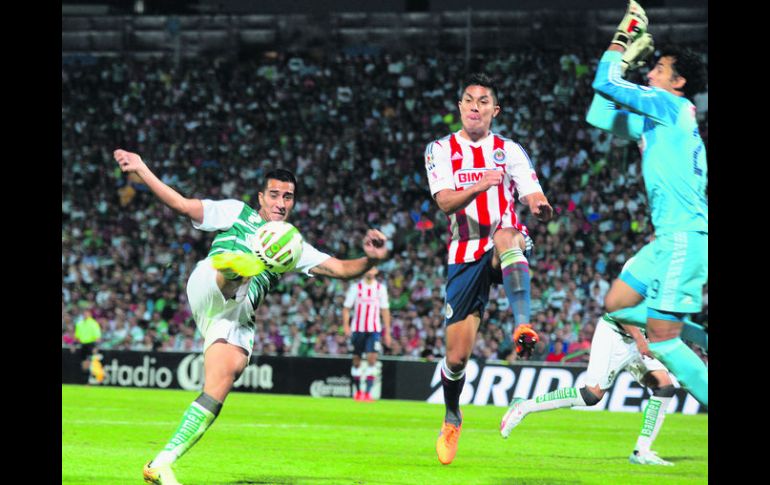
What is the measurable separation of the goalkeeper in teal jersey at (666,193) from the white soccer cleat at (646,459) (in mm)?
4019

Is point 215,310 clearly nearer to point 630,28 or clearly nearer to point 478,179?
point 478,179

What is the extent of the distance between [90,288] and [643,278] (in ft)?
79.4

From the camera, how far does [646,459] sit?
10.9m

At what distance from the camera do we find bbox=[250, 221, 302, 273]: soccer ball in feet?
24.4

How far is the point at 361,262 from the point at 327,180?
22.1 metres

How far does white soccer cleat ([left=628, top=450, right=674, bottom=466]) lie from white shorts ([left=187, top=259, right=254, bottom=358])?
15.9 ft

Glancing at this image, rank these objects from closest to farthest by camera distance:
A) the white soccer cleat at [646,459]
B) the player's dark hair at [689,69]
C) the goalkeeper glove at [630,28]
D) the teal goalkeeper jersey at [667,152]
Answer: the teal goalkeeper jersey at [667,152] < the player's dark hair at [689,69] < the goalkeeper glove at [630,28] < the white soccer cleat at [646,459]

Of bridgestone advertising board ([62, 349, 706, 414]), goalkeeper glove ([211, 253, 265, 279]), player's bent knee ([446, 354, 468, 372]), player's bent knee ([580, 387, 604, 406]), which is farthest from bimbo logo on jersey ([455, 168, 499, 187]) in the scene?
bridgestone advertising board ([62, 349, 706, 414])

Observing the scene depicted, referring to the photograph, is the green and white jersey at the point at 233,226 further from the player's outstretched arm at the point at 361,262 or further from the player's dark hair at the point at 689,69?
the player's dark hair at the point at 689,69

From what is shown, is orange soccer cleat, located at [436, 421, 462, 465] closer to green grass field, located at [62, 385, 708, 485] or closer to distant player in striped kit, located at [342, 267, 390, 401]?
green grass field, located at [62, 385, 708, 485]

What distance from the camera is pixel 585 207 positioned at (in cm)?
2636

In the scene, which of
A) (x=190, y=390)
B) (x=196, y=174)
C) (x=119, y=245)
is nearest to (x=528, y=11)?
(x=196, y=174)

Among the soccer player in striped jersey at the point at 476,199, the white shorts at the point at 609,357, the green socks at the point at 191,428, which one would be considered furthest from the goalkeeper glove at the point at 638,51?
the white shorts at the point at 609,357

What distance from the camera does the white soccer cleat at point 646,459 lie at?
35.6 feet
